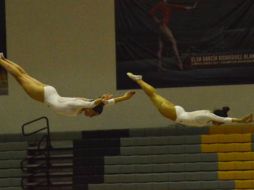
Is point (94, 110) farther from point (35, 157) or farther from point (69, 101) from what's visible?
point (35, 157)

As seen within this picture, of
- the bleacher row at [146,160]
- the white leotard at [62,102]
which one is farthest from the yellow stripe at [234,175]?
the white leotard at [62,102]

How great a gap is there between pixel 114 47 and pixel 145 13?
2.78ft

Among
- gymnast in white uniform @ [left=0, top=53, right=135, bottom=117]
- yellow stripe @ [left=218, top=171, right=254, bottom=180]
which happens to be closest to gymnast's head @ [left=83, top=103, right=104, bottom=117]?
gymnast in white uniform @ [left=0, top=53, right=135, bottom=117]

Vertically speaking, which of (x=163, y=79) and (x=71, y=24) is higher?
(x=71, y=24)

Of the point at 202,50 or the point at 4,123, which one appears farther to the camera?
the point at 4,123

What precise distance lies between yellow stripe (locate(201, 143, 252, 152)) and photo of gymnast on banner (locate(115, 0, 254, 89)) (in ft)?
3.62

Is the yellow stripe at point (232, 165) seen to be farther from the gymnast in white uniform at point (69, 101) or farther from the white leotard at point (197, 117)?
the gymnast in white uniform at point (69, 101)

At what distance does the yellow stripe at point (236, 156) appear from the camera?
31.4 ft

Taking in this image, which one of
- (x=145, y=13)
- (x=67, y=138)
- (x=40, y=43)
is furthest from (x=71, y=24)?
(x=67, y=138)

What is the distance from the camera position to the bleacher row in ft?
31.2

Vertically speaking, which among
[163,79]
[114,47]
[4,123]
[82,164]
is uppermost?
[114,47]

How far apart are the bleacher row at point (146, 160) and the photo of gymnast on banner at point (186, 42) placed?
0.94 meters

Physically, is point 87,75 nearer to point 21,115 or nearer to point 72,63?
point 72,63

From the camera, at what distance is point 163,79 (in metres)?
10.1
